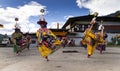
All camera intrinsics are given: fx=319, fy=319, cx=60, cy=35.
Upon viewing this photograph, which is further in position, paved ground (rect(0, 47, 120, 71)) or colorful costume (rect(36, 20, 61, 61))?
colorful costume (rect(36, 20, 61, 61))

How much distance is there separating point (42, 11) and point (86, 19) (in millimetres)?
45681

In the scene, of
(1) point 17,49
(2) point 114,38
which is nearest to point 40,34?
(1) point 17,49

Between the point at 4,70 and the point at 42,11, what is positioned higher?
the point at 42,11

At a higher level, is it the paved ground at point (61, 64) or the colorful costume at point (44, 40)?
the colorful costume at point (44, 40)

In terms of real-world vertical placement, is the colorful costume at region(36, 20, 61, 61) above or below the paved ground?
above

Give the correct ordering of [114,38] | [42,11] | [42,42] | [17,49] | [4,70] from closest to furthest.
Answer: [4,70], [42,42], [42,11], [17,49], [114,38]

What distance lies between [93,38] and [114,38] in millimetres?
42954

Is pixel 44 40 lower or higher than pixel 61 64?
higher

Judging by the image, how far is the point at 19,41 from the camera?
23.5 metres

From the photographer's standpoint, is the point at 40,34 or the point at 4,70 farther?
the point at 40,34

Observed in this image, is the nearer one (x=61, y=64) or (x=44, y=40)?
(x=61, y=64)

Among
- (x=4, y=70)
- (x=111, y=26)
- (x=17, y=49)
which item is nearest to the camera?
(x=4, y=70)

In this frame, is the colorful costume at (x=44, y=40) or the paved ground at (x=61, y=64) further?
the colorful costume at (x=44, y=40)

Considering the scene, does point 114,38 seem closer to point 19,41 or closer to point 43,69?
point 19,41
